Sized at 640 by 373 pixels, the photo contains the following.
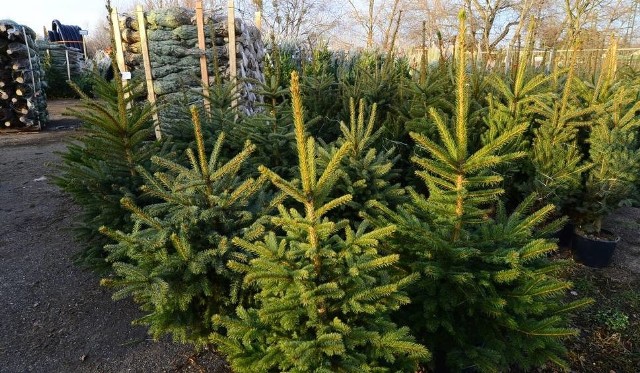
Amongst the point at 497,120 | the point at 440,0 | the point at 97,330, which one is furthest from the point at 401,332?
the point at 440,0

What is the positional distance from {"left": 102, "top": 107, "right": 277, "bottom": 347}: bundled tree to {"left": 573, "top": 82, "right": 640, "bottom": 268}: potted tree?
357 cm

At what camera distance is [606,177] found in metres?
4.06

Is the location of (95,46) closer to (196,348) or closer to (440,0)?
(440,0)

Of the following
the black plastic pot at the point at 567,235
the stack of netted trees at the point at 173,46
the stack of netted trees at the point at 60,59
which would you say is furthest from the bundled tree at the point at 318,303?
the stack of netted trees at the point at 60,59

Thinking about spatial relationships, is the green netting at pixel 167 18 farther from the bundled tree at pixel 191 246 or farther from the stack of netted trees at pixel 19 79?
the bundled tree at pixel 191 246

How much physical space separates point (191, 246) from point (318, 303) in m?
0.89

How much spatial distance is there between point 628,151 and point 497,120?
1367 mm

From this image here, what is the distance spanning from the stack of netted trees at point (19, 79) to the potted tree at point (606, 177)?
12477 millimetres

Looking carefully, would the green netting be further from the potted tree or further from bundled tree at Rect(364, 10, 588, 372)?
bundled tree at Rect(364, 10, 588, 372)

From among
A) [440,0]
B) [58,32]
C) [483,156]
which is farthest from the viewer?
[440,0]

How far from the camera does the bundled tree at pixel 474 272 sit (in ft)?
6.36

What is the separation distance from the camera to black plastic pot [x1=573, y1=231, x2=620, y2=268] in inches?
163

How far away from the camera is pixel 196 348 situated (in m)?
2.79

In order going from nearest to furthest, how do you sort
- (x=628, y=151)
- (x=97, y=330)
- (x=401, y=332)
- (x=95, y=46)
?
(x=401, y=332) < (x=97, y=330) < (x=628, y=151) < (x=95, y=46)
